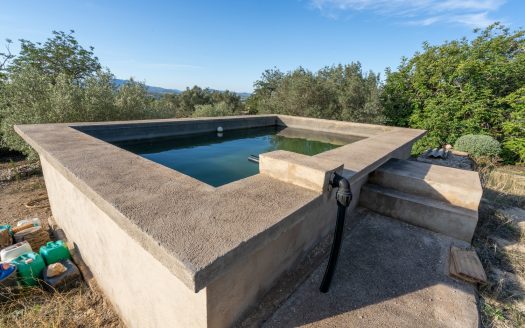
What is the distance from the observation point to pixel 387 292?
81.0 inches

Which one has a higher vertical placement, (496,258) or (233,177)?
(233,177)

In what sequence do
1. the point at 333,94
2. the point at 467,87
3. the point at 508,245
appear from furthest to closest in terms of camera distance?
1. the point at 333,94
2. the point at 467,87
3. the point at 508,245

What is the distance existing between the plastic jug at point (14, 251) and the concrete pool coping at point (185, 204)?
4.08 ft

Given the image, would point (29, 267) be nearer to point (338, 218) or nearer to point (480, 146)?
point (338, 218)

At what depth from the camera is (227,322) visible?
156 centimetres

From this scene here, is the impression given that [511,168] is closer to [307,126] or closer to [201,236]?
[307,126]

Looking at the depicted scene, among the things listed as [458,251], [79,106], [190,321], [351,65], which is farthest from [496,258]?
[351,65]

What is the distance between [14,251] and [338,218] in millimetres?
3761

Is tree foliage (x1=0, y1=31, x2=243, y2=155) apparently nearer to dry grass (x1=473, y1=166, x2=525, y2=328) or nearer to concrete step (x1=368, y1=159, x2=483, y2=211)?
concrete step (x1=368, y1=159, x2=483, y2=211)

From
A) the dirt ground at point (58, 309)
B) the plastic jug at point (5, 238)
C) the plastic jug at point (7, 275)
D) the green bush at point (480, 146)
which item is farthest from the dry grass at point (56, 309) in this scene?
the green bush at point (480, 146)

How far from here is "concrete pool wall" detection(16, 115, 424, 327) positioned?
1.26 metres

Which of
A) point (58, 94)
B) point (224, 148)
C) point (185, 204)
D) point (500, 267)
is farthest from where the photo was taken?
point (58, 94)

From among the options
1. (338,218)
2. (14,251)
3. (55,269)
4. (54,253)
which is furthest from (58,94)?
(338,218)

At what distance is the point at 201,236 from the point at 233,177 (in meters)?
2.40
